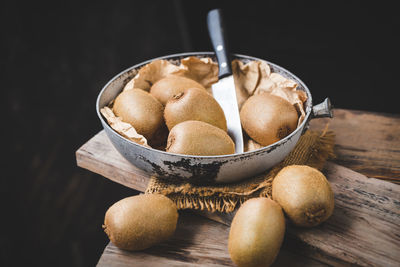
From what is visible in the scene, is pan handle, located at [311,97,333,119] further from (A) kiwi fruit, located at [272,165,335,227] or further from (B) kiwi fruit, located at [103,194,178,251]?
(B) kiwi fruit, located at [103,194,178,251]

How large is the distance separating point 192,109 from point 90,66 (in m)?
0.62

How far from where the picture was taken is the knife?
2.23ft

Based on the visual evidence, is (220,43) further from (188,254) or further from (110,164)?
(188,254)

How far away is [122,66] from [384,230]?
0.99 m

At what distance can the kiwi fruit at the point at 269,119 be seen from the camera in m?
0.63

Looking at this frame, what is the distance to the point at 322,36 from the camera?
4.30 ft

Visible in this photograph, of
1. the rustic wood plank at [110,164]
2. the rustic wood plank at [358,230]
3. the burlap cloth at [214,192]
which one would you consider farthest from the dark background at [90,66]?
the rustic wood plank at [358,230]

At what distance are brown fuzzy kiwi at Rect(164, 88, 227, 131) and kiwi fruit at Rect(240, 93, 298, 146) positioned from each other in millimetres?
64

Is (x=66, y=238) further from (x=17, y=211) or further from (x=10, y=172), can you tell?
(x=10, y=172)

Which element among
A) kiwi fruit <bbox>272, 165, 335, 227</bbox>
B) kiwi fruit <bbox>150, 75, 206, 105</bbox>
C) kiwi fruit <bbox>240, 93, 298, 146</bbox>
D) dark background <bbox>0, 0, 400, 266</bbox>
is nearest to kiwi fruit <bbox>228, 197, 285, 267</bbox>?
kiwi fruit <bbox>272, 165, 335, 227</bbox>

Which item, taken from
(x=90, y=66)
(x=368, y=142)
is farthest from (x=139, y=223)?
(x=90, y=66)

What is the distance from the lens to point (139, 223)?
19.3 inches

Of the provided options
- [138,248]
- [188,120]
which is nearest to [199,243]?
[138,248]

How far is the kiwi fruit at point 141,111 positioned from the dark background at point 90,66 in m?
0.44
